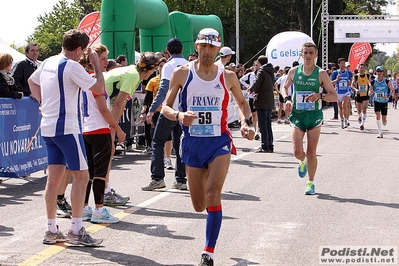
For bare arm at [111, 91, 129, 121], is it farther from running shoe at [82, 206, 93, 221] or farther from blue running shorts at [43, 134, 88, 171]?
blue running shorts at [43, 134, 88, 171]

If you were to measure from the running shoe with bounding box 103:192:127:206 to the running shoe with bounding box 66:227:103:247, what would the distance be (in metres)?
2.31

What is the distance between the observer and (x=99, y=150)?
8.49m

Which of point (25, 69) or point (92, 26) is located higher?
point (92, 26)

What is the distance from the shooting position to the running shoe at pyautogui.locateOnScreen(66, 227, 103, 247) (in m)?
7.21

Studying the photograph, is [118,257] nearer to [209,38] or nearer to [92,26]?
[209,38]

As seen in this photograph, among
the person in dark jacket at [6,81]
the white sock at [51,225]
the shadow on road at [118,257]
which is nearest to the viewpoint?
the shadow on road at [118,257]

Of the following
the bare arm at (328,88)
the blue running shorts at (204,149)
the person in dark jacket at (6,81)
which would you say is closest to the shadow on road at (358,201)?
the bare arm at (328,88)

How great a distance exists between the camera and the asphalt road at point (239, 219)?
22.6 feet

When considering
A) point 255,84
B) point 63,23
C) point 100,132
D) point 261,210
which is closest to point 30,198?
point 100,132

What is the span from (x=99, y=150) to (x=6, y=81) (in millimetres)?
3769

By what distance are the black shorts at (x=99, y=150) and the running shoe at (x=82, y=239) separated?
133cm

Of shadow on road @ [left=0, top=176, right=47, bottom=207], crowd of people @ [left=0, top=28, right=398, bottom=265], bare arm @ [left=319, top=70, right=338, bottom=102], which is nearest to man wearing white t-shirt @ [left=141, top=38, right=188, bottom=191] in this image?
crowd of people @ [left=0, top=28, right=398, bottom=265]

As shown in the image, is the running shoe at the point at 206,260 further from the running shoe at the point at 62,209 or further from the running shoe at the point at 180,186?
the running shoe at the point at 180,186

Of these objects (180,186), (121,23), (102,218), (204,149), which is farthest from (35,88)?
(121,23)
